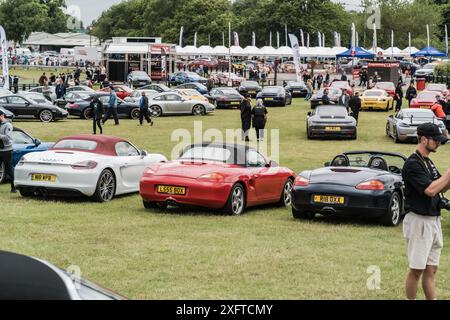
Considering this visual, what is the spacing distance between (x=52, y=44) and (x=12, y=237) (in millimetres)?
181810

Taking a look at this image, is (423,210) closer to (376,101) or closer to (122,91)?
(376,101)

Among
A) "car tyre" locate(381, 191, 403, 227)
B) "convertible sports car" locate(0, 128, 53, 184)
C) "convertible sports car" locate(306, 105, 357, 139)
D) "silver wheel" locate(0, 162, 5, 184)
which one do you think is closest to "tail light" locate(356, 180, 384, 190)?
"car tyre" locate(381, 191, 403, 227)

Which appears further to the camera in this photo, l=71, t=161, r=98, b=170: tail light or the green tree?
the green tree

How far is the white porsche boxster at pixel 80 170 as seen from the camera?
49.8 feet

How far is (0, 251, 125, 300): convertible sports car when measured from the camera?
4.00m

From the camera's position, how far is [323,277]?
31.2 ft

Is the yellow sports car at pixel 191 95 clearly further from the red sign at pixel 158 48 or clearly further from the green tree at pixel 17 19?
the green tree at pixel 17 19

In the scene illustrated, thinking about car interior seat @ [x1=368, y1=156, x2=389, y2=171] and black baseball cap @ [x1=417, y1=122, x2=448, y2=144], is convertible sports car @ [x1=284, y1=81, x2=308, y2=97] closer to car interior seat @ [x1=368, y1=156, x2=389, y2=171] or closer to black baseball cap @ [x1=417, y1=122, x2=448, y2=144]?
car interior seat @ [x1=368, y1=156, x2=389, y2=171]

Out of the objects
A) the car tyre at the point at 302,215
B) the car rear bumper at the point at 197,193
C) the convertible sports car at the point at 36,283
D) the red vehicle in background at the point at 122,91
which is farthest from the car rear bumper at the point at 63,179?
the red vehicle in background at the point at 122,91

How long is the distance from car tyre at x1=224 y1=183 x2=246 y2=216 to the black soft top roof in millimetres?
9834

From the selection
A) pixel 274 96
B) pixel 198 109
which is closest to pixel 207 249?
pixel 198 109

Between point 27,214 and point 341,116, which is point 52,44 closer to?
point 341,116

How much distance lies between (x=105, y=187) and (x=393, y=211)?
211 inches
